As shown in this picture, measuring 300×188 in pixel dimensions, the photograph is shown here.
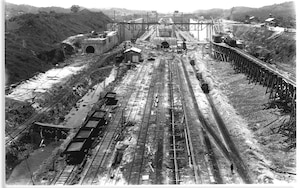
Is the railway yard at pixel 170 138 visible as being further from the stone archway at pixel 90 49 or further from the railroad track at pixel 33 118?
the stone archway at pixel 90 49

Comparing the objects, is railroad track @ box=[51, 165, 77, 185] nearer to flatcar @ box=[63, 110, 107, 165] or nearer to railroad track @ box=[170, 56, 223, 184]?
flatcar @ box=[63, 110, 107, 165]

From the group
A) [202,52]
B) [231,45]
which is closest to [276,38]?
[231,45]

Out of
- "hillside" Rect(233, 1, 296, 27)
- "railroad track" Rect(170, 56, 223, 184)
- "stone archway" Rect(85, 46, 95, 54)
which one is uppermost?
"hillside" Rect(233, 1, 296, 27)

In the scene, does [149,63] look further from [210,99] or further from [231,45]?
[210,99]

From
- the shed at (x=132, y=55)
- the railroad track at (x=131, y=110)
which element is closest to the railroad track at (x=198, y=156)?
the railroad track at (x=131, y=110)

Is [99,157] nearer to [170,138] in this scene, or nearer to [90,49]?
[170,138]

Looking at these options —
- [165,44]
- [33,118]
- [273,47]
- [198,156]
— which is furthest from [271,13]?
[33,118]

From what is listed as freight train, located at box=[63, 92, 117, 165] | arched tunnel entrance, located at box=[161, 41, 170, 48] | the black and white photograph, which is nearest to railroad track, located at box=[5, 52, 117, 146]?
the black and white photograph
